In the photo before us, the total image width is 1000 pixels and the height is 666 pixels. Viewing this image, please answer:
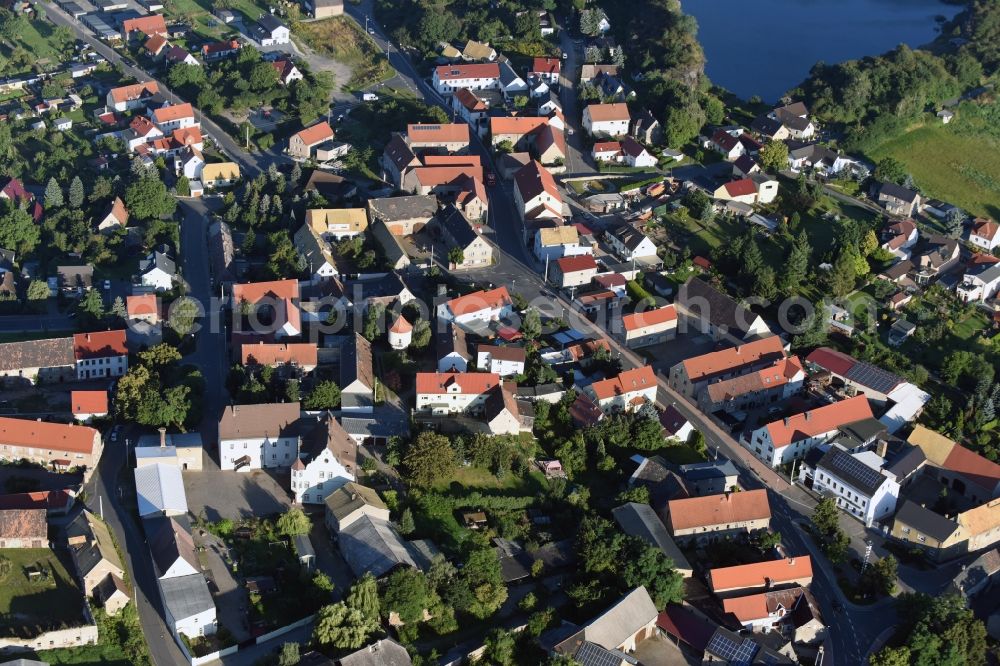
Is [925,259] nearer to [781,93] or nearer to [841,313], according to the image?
[841,313]

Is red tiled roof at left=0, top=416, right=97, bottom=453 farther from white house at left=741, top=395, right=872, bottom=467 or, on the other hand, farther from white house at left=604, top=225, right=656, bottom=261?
white house at left=604, top=225, right=656, bottom=261

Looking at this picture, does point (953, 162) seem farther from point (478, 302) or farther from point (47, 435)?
point (47, 435)

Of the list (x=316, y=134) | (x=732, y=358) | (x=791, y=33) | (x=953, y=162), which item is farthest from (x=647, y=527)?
(x=791, y=33)

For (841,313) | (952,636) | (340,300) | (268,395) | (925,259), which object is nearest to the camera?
(952,636)

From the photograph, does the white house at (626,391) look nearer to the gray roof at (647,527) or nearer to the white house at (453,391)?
the white house at (453,391)

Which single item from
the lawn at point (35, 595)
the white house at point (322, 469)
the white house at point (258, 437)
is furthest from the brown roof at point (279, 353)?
the lawn at point (35, 595)

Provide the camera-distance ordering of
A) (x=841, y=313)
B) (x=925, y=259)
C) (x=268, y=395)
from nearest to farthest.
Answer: (x=268, y=395), (x=841, y=313), (x=925, y=259)

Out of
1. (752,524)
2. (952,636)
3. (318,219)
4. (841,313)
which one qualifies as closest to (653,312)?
(841,313)
